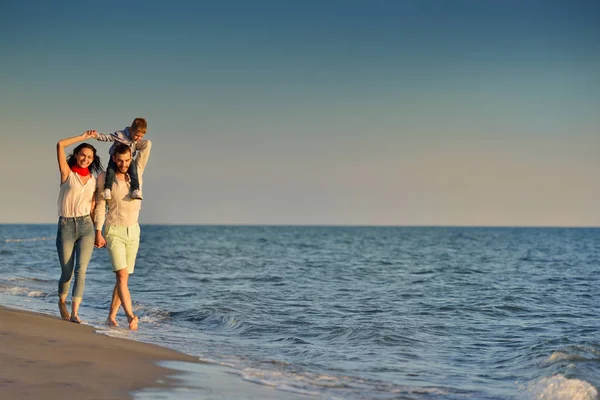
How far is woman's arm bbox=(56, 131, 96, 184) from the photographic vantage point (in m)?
7.20

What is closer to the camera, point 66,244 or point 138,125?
point 138,125

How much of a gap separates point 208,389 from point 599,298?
11372mm

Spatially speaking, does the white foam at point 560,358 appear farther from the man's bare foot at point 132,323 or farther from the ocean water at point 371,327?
the man's bare foot at point 132,323

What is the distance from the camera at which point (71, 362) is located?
5.33 m

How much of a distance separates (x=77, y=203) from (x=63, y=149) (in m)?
0.62

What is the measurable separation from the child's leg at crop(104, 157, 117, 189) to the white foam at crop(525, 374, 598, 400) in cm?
465

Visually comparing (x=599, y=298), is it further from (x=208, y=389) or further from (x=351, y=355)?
(x=208, y=389)

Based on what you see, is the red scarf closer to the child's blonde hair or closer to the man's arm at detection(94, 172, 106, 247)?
the man's arm at detection(94, 172, 106, 247)

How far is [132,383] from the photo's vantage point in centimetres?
489

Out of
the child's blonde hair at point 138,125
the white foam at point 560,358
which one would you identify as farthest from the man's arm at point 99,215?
the white foam at point 560,358

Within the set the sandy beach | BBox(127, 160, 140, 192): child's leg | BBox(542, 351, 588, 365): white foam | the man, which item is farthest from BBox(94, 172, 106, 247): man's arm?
BBox(542, 351, 588, 365): white foam

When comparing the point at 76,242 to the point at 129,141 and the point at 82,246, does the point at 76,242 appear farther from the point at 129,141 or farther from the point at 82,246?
the point at 129,141

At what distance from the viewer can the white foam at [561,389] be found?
5.68m

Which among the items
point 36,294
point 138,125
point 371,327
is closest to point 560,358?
point 371,327
